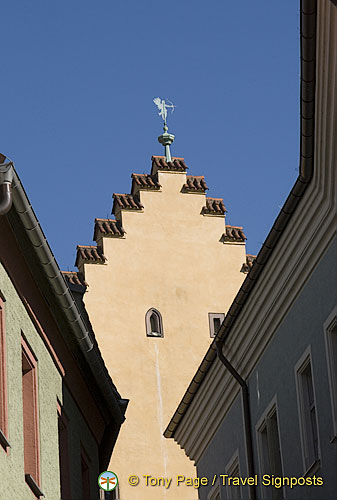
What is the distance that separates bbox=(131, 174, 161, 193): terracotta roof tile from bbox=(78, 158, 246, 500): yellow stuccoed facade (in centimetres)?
17

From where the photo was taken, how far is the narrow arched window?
33.8 meters

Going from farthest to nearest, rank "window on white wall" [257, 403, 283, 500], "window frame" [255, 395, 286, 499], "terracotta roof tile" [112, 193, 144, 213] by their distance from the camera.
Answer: "terracotta roof tile" [112, 193, 144, 213] → "window on white wall" [257, 403, 283, 500] → "window frame" [255, 395, 286, 499]

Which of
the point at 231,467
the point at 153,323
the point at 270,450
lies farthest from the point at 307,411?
the point at 153,323

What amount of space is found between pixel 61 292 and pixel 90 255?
50.4ft

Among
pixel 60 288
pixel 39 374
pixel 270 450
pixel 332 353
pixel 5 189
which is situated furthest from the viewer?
pixel 270 450

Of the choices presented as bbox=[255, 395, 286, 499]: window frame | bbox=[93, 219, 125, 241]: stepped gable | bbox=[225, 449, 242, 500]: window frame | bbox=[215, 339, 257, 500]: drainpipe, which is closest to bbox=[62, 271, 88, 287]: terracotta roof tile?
bbox=[93, 219, 125, 241]: stepped gable

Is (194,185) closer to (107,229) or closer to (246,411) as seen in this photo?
(107,229)

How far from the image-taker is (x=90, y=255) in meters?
34.0

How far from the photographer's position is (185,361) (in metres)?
33.7

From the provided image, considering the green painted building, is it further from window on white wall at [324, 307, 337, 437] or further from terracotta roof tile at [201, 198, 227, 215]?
terracotta roof tile at [201, 198, 227, 215]

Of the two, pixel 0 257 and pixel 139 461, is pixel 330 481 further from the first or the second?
pixel 139 461

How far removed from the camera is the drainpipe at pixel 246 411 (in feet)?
70.7

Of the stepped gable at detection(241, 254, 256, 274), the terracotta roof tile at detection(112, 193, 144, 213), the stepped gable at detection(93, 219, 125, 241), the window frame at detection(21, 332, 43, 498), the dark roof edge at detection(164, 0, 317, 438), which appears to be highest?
the terracotta roof tile at detection(112, 193, 144, 213)

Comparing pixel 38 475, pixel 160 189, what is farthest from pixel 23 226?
pixel 160 189
